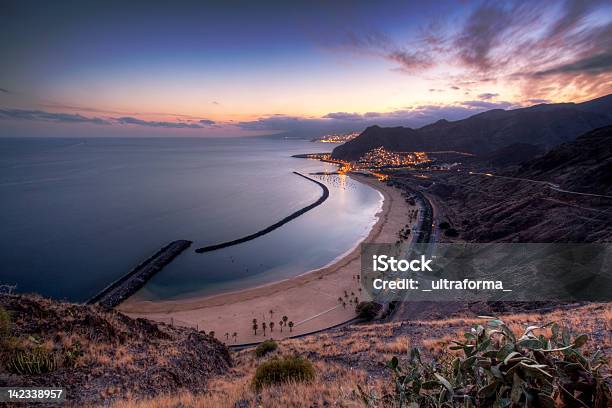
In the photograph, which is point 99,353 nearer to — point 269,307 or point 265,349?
point 265,349

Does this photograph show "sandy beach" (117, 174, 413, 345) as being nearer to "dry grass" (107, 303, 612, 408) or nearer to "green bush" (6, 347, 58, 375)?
"dry grass" (107, 303, 612, 408)

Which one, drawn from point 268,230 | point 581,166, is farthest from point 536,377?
point 581,166

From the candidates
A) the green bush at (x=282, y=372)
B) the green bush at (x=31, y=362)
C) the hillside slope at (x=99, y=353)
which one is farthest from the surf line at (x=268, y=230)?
the green bush at (x=282, y=372)

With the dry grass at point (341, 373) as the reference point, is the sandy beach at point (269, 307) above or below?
below

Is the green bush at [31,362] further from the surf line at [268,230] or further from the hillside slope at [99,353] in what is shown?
the surf line at [268,230]

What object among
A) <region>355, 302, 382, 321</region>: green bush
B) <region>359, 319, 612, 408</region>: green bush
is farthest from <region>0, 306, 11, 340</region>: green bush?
<region>355, 302, 382, 321</region>: green bush
